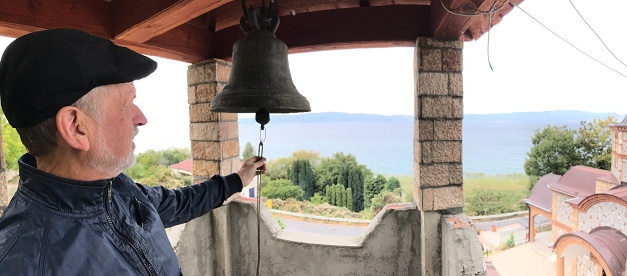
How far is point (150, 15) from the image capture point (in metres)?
1.68

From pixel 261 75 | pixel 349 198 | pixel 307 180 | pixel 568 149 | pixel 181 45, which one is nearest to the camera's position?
pixel 261 75

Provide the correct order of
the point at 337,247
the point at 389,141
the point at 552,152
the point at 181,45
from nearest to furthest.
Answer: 1. the point at 181,45
2. the point at 337,247
3. the point at 552,152
4. the point at 389,141

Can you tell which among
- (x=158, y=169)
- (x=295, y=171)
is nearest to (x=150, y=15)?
(x=295, y=171)

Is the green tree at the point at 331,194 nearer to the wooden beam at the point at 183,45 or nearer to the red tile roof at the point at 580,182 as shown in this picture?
the red tile roof at the point at 580,182

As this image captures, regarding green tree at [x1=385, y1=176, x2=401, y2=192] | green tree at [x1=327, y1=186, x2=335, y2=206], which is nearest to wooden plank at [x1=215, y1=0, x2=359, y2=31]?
green tree at [x1=327, y1=186, x2=335, y2=206]

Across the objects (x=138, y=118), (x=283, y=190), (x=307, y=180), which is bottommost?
(x=283, y=190)

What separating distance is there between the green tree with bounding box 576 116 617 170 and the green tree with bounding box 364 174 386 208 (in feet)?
37.7

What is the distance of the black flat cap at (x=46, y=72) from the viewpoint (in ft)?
1.84

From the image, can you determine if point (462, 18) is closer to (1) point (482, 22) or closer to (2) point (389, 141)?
(1) point (482, 22)

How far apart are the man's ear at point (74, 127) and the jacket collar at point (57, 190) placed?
80 mm

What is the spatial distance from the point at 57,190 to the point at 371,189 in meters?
15.3

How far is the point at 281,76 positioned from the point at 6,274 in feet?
3.84

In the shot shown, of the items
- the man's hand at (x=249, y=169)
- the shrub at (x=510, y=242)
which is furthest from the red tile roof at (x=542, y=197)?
the man's hand at (x=249, y=169)

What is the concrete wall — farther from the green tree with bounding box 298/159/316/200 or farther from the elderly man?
the green tree with bounding box 298/159/316/200
